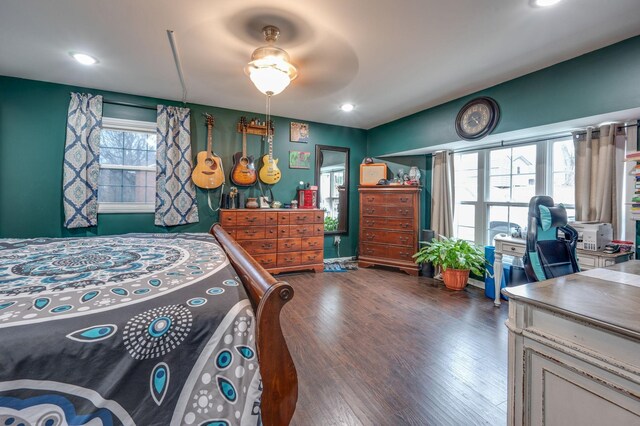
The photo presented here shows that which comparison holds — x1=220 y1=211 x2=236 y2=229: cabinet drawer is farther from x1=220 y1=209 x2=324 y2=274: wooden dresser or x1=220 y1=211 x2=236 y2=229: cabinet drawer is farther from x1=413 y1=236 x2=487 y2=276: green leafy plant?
x1=413 y1=236 x2=487 y2=276: green leafy plant

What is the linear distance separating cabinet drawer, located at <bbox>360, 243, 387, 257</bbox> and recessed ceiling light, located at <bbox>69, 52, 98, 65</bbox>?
13.2 ft

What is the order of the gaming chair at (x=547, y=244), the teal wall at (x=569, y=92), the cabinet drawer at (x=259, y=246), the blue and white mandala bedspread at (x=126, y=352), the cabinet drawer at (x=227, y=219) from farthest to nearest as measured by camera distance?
1. the cabinet drawer at (x=259, y=246)
2. the cabinet drawer at (x=227, y=219)
3. the teal wall at (x=569, y=92)
4. the gaming chair at (x=547, y=244)
5. the blue and white mandala bedspread at (x=126, y=352)

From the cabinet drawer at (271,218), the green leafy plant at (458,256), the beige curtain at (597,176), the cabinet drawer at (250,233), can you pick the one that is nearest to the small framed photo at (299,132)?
the cabinet drawer at (271,218)

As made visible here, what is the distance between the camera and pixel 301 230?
13.4 feet

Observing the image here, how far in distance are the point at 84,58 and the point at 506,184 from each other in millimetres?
4804

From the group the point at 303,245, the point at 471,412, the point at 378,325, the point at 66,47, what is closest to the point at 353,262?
the point at 303,245

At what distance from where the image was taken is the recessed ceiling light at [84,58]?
2.44 metres

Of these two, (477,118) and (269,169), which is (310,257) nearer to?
(269,169)

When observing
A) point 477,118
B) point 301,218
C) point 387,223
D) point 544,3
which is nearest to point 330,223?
point 301,218

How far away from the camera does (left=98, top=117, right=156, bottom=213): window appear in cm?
336

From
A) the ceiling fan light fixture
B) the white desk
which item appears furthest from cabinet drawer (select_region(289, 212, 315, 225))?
the white desk

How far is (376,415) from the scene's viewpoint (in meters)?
1.44

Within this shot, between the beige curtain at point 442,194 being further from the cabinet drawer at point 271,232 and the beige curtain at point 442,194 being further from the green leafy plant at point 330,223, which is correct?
the cabinet drawer at point 271,232

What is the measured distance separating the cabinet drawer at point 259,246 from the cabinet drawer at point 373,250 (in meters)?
1.51
